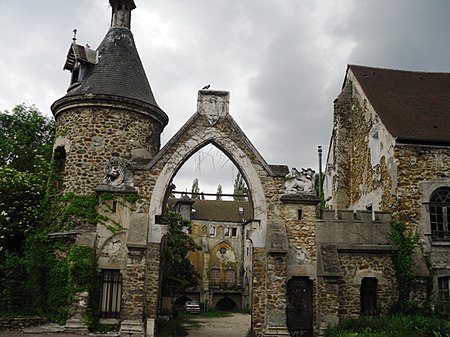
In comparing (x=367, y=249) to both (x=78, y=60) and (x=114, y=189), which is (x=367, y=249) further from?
(x=78, y=60)

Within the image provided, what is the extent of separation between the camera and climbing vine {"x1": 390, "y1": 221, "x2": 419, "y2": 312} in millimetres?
15672

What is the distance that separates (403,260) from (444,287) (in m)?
2.08

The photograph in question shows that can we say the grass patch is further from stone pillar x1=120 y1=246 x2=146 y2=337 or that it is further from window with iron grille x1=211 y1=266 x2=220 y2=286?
window with iron grille x1=211 y1=266 x2=220 y2=286

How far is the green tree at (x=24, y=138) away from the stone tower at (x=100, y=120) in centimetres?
506

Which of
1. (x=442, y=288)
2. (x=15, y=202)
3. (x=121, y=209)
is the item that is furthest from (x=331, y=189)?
(x=15, y=202)

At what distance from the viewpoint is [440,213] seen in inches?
680

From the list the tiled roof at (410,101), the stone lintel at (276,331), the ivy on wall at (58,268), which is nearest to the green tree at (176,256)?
the ivy on wall at (58,268)

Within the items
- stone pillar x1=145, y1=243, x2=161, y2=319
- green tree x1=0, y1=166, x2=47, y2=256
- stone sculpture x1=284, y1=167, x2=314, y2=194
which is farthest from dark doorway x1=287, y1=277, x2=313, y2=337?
green tree x1=0, y1=166, x2=47, y2=256

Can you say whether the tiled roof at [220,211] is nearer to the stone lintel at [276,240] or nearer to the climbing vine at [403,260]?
the climbing vine at [403,260]

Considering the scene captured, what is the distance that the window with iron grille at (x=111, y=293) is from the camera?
584 inches

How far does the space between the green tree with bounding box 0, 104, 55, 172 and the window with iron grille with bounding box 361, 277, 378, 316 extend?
14.8 metres

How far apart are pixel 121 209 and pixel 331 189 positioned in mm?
12981

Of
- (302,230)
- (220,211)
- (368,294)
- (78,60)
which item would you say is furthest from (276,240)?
(220,211)

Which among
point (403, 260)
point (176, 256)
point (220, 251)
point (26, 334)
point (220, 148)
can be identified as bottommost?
point (26, 334)
